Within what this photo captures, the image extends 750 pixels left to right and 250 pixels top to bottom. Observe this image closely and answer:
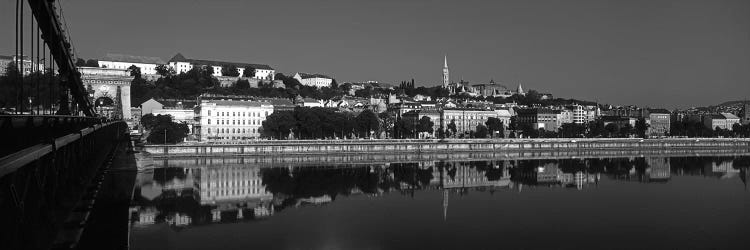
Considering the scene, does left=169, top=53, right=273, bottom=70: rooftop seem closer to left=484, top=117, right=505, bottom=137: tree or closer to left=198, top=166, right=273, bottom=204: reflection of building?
left=484, top=117, right=505, bottom=137: tree

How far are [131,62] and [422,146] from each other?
42.0 meters

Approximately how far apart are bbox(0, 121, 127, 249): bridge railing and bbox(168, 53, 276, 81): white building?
80074 millimetres

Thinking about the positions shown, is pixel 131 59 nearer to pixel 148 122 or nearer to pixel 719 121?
pixel 148 122

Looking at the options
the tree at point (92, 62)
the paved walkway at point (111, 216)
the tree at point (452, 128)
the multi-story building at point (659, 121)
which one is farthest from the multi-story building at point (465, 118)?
the paved walkway at point (111, 216)

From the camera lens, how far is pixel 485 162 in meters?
44.1

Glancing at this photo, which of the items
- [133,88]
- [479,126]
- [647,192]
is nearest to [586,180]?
[647,192]

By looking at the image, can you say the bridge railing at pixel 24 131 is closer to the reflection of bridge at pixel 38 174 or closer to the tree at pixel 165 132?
the reflection of bridge at pixel 38 174

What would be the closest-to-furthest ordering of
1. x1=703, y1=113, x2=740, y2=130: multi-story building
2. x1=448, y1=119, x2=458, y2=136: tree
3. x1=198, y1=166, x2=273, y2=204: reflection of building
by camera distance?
x1=198, y1=166, x2=273, y2=204: reflection of building < x1=448, y1=119, x2=458, y2=136: tree < x1=703, y1=113, x2=740, y2=130: multi-story building

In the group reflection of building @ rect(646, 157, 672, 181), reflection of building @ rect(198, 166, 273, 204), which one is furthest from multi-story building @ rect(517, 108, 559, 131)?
reflection of building @ rect(198, 166, 273, 204)

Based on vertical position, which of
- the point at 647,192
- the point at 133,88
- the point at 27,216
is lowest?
the point at 647,192

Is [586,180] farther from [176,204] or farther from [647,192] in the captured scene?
[176,204]

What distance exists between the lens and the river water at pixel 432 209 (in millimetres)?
15750

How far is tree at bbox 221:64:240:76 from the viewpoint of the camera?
8594cm

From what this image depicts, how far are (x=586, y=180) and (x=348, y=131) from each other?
97.9 feet
